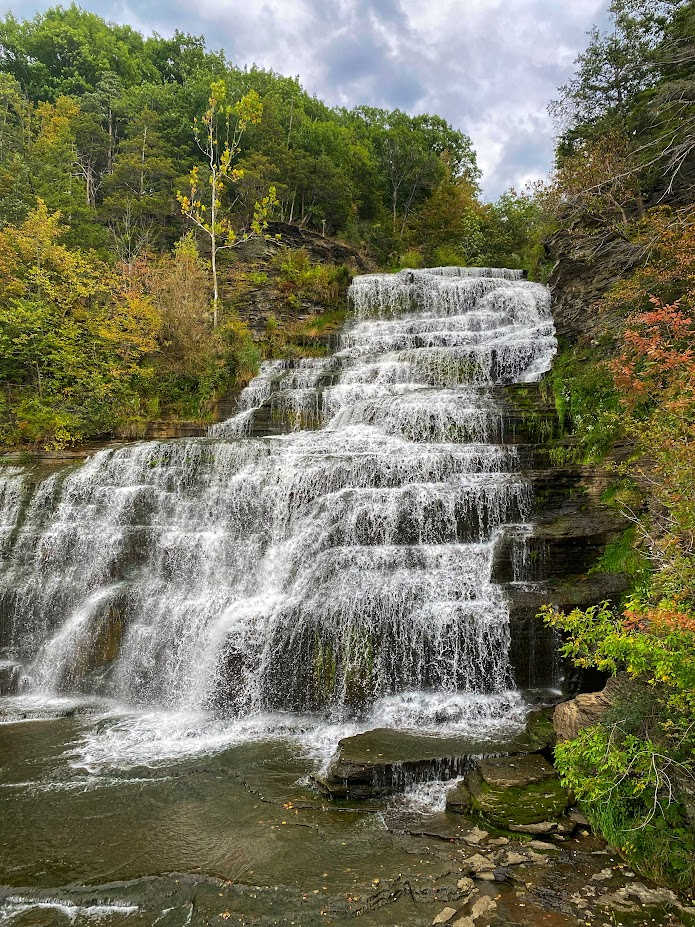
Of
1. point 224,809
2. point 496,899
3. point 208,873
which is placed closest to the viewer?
point 496,899

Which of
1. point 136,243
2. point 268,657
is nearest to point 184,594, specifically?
point 268,657

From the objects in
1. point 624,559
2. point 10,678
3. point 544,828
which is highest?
point 624,559

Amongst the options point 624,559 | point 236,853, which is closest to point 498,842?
point 236,853

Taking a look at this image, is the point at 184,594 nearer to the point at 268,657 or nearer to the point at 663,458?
the point at 268,657

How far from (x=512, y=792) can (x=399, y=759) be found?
4.95 feet

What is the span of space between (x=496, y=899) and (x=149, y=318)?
65.7 feet

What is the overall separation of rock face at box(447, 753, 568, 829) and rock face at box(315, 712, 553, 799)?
29 cm

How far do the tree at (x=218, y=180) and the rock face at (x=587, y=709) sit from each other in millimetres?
19586

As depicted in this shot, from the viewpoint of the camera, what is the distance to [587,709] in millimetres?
6887

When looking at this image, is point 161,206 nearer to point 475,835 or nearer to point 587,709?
point 587,709

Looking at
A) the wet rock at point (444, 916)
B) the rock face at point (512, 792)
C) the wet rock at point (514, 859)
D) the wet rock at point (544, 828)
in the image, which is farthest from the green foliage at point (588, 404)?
the wet rock at point (444, 916)

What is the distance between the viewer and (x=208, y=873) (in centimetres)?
546

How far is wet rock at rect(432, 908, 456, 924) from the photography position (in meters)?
4.65

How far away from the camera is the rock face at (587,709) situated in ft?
20.9
